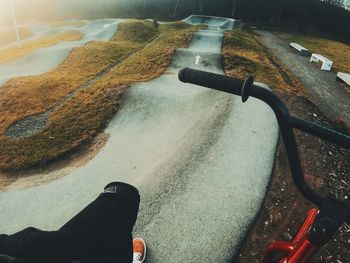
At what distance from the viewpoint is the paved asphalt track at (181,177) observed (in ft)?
23.6

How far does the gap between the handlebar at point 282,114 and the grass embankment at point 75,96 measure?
35.9ft

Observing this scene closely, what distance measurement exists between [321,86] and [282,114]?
20284 millimetres

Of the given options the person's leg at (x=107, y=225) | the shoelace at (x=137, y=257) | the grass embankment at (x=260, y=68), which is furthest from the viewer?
the grass embankment at (x=260, y=68)

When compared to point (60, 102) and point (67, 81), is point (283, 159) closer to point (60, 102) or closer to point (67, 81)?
point (60, 102)

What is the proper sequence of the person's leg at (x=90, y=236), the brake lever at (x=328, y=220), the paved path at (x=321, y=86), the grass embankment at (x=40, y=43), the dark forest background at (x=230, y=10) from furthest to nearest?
the dark forest background at (x=230, y=10)
the grass embankment at (x=40, y=43)
the paved path at (x=321, y=86)
the person's leg at (x=90, y=236)
the brake lever at (x=328, y=220)

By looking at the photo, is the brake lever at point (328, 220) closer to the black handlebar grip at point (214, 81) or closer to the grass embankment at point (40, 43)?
the black handlebar grip at point (214, 81)

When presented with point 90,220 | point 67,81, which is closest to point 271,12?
point 67,81

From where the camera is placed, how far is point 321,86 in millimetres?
19922

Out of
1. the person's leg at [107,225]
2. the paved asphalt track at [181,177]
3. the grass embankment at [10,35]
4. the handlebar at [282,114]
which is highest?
the handlebar at [282,114]

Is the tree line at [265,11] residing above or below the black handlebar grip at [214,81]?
below

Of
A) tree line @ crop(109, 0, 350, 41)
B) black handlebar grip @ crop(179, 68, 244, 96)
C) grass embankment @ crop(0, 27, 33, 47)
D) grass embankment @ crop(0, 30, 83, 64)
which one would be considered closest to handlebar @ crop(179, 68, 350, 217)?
black handlebar grip @ crop(179, 68, 244, 96)

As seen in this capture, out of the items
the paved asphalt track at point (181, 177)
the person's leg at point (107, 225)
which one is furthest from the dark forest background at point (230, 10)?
the person's leg at point (107, 225)

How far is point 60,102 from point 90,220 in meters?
15.0

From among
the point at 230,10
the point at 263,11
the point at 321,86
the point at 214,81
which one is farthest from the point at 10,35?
the point at 214,81
